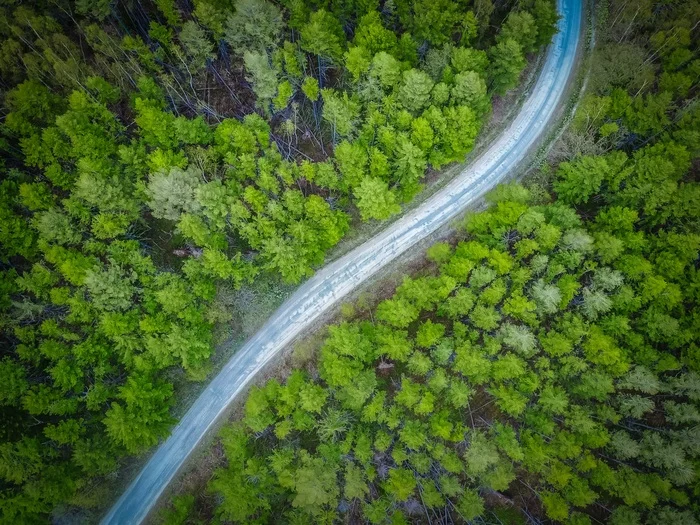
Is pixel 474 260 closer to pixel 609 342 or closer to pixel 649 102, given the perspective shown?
pixel 609 342

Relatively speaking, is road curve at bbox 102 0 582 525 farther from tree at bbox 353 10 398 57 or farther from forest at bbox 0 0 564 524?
tree at bbox 353 10 398 57

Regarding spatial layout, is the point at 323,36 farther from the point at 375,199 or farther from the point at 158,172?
the point at 158,172

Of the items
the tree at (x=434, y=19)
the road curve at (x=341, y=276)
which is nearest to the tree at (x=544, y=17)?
the road curve at (x=341, y=276)

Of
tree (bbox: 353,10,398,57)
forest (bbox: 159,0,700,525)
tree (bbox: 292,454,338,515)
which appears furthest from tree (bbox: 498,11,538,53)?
tree (bbox: 292,454,338,515)

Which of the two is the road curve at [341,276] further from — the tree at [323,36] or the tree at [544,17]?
the tree at [323,36]

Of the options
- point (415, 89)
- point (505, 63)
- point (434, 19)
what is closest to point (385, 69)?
point (415, 89)

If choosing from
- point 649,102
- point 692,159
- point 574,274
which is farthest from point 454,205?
point 692,159
